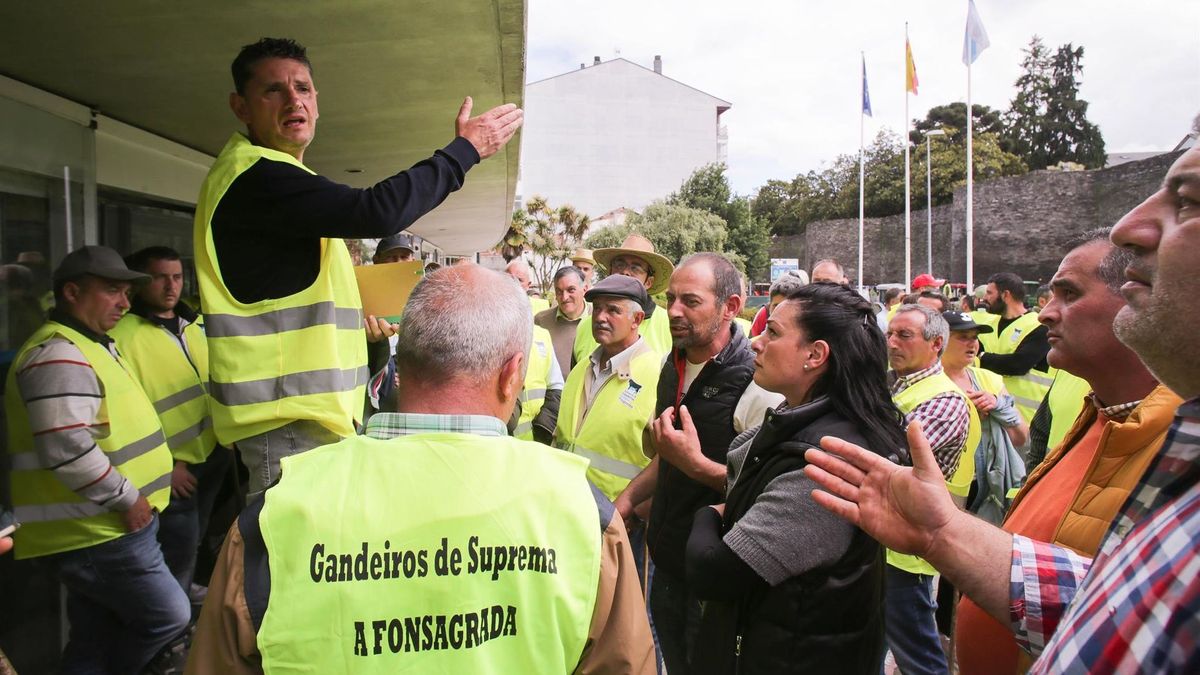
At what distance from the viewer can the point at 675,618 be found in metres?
3.35

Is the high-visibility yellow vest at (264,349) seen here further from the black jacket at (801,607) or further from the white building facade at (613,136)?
the white building facade at (613,136)

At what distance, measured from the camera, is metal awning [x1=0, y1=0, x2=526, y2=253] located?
3.22 meters

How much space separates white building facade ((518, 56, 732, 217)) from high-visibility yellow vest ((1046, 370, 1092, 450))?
55.5 metres

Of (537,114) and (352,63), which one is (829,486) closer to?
(352,63)

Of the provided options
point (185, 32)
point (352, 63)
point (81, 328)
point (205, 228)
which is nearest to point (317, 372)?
point (205, 228)

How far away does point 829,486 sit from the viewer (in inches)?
68.6

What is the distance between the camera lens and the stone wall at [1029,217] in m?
35.2

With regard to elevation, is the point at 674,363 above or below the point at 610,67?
below

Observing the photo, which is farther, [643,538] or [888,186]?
[888,186]

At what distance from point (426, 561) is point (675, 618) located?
7.40 ft

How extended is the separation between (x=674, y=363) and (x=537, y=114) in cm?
5717

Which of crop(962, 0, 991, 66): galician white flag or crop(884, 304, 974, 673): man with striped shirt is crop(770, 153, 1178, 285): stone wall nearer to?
crop(962, 0, 991, 66): galician white flag

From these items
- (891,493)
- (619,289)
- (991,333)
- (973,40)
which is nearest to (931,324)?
(619,289)

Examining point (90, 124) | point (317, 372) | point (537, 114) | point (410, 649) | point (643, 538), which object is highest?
point (537, 114)
